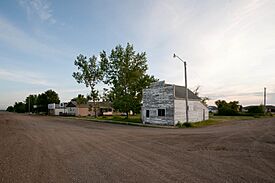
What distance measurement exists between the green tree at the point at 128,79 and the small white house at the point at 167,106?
25.9ft

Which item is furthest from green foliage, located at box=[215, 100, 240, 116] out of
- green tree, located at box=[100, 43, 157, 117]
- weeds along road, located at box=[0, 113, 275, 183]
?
weeds along road, located at box=[0, 113, 275, 183]

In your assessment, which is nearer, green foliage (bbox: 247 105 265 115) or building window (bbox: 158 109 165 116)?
building window (bbox: 158 109 165 116)

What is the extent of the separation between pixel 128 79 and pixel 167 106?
50.9 feet

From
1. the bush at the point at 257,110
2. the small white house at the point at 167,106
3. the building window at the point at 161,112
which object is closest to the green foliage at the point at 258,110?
the bush at the point at 257,110

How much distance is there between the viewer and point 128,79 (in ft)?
151

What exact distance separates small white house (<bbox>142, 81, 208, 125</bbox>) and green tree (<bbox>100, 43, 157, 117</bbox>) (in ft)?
25.9

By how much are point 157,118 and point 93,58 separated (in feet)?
105

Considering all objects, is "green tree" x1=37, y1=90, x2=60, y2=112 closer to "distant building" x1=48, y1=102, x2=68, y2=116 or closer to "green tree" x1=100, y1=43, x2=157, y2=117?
"distant building" x1=48, y1=102, x2=68, y2=116

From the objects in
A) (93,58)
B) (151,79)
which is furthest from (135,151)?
(93,58)

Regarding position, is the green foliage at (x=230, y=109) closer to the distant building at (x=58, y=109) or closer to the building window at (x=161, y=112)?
the building window at (x=161, y=112)

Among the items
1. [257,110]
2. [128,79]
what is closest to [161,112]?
[128,79]

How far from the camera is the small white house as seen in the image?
31781mm

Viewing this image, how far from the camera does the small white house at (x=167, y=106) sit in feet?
104

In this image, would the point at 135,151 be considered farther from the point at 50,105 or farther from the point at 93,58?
the point at 50,105
